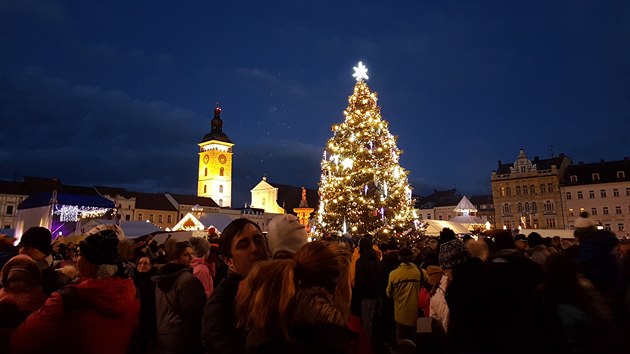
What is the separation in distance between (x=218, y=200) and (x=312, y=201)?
23.5 meters

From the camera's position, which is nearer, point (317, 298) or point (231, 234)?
point (317, 298)

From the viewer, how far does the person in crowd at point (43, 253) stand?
3.69m

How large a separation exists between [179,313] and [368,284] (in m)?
4.06

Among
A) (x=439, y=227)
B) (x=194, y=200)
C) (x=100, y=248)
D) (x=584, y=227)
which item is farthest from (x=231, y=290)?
(x=194, y=200)

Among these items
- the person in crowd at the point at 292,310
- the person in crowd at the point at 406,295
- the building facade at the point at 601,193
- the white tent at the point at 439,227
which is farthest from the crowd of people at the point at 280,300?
the building facade at the point at 601,193

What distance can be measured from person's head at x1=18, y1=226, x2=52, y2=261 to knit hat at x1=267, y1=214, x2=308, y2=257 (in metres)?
2.40

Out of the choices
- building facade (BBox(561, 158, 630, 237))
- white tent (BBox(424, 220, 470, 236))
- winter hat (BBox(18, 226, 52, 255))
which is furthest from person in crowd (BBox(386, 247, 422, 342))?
building facade (BBox(561, 158, 630, 237))

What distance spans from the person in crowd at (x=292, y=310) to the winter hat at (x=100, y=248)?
141cm

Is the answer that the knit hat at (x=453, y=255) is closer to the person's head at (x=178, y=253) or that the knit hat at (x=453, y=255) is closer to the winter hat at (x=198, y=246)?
the person's head at (x=178, y=253)

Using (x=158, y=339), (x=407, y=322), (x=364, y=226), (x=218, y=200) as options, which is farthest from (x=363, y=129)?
(x=218, y=200)

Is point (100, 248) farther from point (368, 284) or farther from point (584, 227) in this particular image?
point (584, 227)

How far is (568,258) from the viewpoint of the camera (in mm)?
3207

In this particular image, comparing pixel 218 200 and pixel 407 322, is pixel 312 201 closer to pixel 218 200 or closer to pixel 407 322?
pixel 218 200

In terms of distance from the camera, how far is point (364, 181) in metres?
20.2
